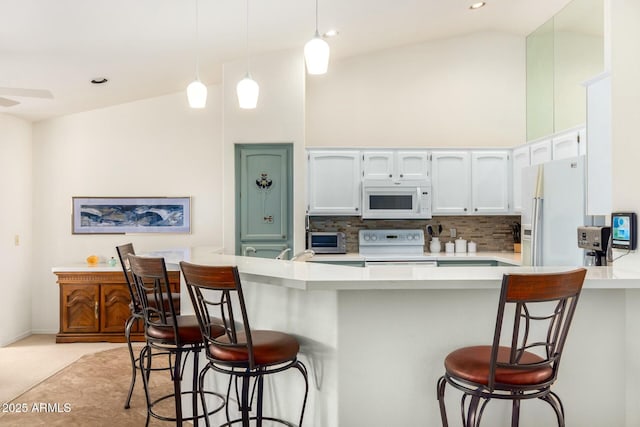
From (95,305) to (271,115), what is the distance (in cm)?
282

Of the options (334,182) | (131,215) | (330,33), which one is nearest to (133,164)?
(131,215)

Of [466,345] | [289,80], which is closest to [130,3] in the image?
[289,80]

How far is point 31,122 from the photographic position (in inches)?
214

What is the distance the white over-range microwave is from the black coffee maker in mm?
2292

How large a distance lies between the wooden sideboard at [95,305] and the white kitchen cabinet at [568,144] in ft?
13.3

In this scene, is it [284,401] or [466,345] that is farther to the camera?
[284,401]

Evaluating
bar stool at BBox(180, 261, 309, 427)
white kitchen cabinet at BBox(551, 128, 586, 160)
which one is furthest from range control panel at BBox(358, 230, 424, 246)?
bar stool at BBox(180, 261, 309, 427)

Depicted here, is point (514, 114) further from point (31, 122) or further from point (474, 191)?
point (31, 122)

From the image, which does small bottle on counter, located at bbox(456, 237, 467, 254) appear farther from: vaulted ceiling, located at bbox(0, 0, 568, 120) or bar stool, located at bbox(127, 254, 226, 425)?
bar stool, located at bbox(127, 254, 226, 425)

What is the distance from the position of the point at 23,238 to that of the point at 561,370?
216 inches

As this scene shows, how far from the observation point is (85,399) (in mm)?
3463

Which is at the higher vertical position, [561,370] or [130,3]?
[130,3]

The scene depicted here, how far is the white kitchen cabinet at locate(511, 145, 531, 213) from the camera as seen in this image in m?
5.08

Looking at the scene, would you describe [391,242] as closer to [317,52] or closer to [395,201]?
[395,201]
